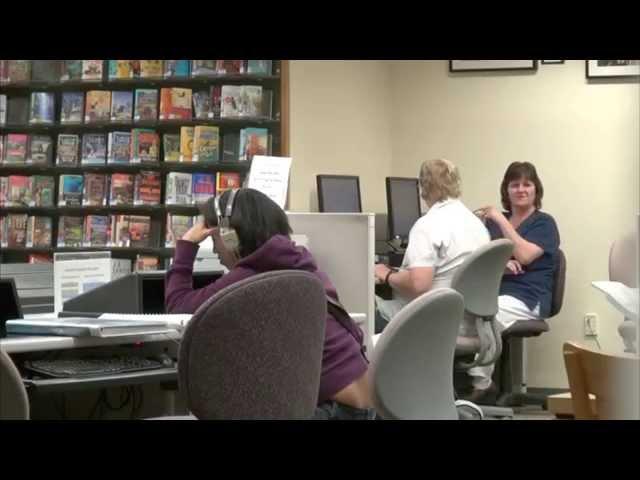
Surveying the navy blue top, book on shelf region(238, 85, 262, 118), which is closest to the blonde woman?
the navy blue top

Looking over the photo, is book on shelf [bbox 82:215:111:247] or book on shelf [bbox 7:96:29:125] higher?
book on shelf [bbox 7:96:29:125]

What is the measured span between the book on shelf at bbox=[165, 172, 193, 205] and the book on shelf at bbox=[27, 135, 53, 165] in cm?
88

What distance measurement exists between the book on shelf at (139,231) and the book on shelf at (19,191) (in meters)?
0.76

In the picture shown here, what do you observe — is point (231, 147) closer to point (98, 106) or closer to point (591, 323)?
point (98, 106)

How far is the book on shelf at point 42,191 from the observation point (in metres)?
5.82

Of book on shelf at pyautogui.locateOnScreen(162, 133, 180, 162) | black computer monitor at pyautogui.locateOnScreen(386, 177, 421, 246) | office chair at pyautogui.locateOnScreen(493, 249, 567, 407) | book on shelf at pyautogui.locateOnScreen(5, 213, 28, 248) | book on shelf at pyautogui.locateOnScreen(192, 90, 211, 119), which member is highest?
book on shelf at pyautogui.locateOnScreen(192, 90, 211, 119)

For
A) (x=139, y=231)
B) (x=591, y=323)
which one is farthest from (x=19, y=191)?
(x=591, y=323)

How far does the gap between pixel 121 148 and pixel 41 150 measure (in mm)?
589

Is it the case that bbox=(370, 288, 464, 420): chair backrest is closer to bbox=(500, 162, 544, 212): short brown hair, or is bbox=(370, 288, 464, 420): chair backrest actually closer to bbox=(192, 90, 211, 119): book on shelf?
bbox=(500, 162, 544, 212): short brown hair

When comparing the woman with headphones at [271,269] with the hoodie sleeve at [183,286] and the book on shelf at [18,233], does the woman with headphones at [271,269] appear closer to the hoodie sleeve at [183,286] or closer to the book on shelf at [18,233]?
the hoodie sleeve at [183,286]

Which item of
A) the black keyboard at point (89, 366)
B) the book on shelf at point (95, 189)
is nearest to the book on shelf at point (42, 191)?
the book on shelf at point (95, 189)

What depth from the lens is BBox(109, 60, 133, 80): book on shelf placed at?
5.55 m
